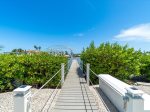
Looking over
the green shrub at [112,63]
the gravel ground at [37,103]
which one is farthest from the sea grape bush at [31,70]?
the green shrub at [112,63]

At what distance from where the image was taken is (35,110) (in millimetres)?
6672

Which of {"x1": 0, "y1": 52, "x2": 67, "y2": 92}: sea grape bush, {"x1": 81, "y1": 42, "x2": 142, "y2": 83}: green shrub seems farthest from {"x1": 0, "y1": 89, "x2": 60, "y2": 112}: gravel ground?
{"x1": 81, "y1": 42, "x2": 142, "y2": 83}: green shrub

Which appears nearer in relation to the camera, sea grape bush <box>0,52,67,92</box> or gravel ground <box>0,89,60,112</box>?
gravel ground <box>0,89,60,112</box>

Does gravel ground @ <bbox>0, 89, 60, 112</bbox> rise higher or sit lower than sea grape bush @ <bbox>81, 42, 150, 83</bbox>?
lower

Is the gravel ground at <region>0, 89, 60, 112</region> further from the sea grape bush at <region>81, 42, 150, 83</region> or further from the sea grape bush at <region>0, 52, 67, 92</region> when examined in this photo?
the sea grape bush at <region>81, 42, 150, 83</region>

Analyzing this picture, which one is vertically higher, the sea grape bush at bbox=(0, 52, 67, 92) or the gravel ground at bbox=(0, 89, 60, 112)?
the sea grape bush at bbox=(0, 52, 67, 92)

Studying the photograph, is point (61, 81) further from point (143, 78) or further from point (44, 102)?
point (143, 78)

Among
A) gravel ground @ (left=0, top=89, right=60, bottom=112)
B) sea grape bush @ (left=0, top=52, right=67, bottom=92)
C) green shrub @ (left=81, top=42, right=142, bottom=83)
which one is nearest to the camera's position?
gravel ground @ (left=0, top=89, right=60, bottom=112)

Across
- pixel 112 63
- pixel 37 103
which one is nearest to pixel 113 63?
pixel 112 63

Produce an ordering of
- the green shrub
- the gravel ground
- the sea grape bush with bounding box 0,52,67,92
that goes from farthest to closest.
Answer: the green shrub → the sea grape bush with bounding box 0,52,67,92 → the gravel ground

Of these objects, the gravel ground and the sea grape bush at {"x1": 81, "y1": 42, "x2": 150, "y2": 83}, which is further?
the sea grape bush at {"x1": 81, "y1": 42, "x2": 150, "y2": 83}

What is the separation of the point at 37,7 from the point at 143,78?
21.8m

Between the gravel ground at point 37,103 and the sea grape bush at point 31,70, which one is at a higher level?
the sea grape bush at point 31,70

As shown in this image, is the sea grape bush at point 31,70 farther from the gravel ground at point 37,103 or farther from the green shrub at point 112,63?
the green shrub at point 112,63
